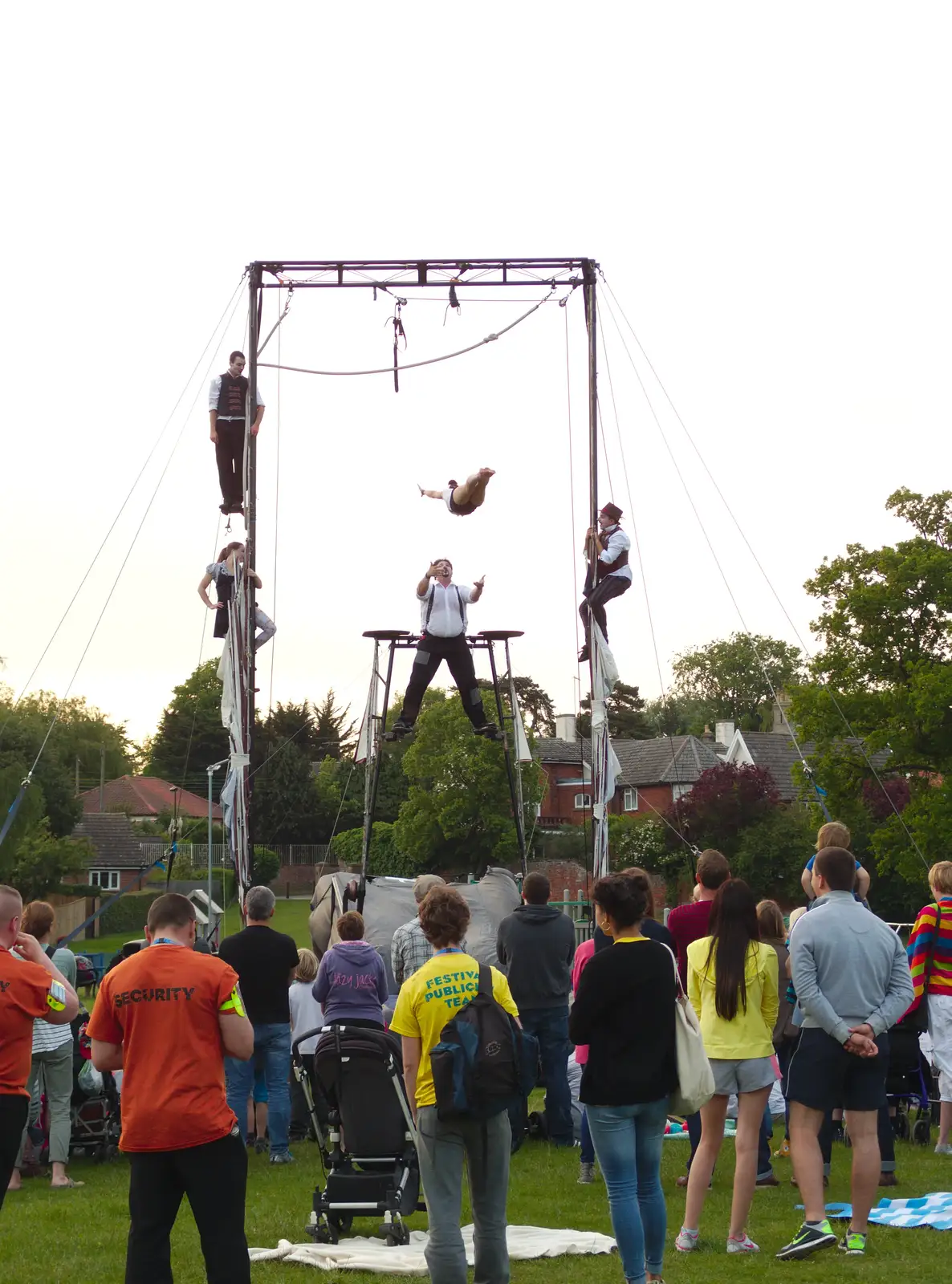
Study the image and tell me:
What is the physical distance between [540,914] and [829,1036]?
3567 millimetres

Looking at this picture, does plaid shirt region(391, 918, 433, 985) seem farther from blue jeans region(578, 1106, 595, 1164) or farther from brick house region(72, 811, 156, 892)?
brick house region(72, 811, 156, 892)

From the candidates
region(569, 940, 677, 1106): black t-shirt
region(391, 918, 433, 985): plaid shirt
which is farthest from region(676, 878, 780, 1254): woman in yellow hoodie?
region(391, 918, 433, 985): plaid shirt

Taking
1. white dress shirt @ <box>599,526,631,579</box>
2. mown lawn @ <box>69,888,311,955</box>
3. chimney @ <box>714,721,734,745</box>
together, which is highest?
chimney @ <box>714,721,734,745</box>

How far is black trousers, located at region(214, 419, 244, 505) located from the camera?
14492 mm

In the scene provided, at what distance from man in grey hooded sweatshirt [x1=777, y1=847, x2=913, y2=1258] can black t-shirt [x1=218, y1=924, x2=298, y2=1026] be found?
4185mm

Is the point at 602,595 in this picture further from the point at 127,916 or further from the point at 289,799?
the point at 289,799

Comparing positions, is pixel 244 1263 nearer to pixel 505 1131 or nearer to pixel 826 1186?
pixel 505 1131

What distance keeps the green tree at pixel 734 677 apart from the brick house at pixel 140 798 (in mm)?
29435

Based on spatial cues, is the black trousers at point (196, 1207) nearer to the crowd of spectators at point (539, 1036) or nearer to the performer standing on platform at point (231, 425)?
the crowd of spectators at point (539, 1036)

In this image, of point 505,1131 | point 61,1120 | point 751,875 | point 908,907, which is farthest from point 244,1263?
point 751,875

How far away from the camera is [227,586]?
14164mm

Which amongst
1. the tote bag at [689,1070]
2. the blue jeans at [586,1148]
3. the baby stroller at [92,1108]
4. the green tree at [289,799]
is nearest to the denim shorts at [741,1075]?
the tote bag at [689,1070]

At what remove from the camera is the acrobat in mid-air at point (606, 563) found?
14.2 m

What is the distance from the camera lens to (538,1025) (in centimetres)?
1022
